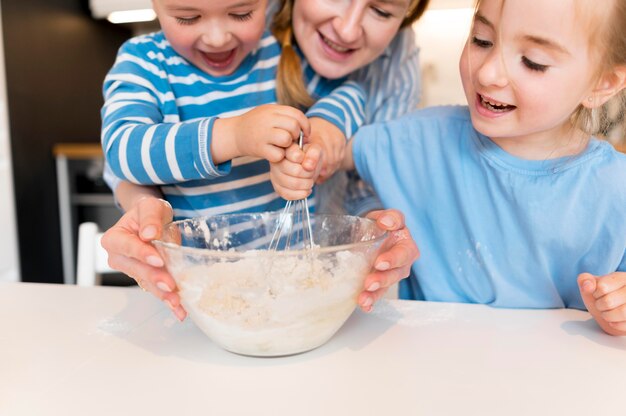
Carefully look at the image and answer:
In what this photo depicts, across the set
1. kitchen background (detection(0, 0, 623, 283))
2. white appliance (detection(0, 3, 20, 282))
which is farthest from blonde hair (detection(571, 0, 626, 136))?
white appliance (detection(0, 3, 20, 282))

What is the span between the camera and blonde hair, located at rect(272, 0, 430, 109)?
97 centimetres

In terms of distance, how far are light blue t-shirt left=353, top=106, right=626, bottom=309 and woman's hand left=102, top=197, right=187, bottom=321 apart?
0.40m

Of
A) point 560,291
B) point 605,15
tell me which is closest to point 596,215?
point 560,291

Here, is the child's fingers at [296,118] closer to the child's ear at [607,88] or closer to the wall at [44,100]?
the child's ear at [607,88]

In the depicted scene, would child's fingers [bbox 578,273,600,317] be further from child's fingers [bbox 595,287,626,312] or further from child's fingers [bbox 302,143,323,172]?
child's fingers [bbox 302,143,323,172]

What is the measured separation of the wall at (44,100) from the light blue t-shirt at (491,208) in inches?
77.3

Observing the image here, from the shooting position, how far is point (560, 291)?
33.4 inches

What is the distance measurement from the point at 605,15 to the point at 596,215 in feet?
0.88

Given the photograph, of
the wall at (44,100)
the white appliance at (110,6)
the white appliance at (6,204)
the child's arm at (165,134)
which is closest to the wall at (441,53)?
the white appliance at (110,6)

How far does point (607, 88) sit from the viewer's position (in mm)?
763

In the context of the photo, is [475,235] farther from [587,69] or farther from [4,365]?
[4,365]

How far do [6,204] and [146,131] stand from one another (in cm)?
188

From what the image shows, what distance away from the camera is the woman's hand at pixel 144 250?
23.3 inches

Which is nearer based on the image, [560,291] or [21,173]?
[560,291]
